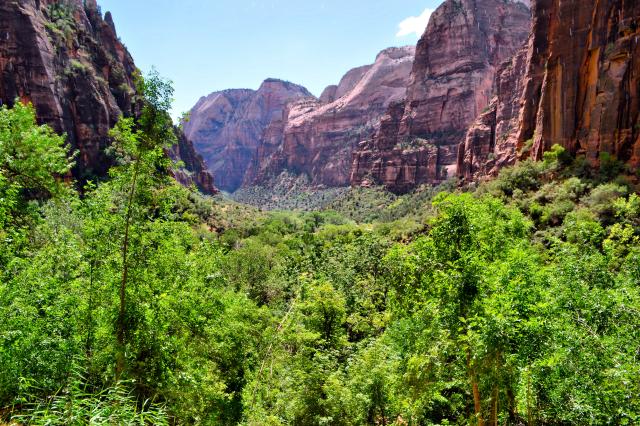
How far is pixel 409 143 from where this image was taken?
5428 inches

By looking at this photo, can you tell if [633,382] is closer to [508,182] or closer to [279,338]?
[279,338]

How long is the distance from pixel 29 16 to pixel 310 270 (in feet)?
223

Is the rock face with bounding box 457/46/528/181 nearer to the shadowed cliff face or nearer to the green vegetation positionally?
the green vegetation

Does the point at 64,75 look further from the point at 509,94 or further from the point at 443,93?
the point at 443,93

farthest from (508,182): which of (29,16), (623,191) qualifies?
(29,16)

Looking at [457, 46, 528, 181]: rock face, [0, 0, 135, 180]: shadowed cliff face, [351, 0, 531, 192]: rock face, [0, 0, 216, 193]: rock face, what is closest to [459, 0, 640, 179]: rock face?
[457, 46, 528, 181]: rock face

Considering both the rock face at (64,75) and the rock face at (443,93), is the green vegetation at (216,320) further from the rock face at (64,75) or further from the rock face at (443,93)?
the rock face at (443,93)

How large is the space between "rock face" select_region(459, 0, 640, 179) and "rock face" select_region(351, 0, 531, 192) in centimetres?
7700

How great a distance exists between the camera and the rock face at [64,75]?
6250cm

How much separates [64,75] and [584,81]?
83824 millimetres

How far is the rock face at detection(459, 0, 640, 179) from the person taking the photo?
34.9 m

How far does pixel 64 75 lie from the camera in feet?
233

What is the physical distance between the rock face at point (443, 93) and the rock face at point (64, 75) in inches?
3466

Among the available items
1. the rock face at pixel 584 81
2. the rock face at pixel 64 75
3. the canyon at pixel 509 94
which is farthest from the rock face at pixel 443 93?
the rock face at pixel 64 75
